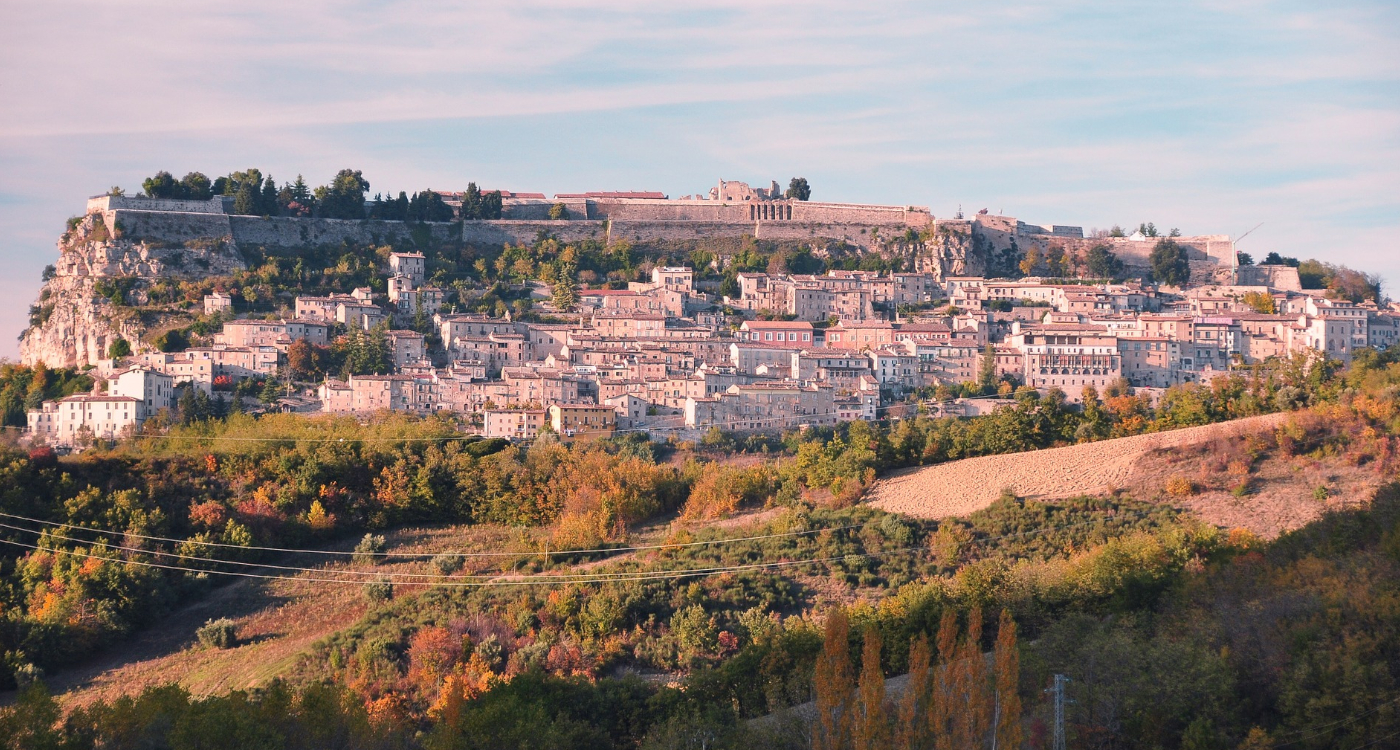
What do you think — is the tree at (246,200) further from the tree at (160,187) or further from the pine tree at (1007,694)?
the pine tree at (1007,694)

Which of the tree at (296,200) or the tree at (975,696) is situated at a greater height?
the tree at (296,200)

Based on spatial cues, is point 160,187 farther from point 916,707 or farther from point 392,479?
point 916,707

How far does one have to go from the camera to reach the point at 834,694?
1888cm

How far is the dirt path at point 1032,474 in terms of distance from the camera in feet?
100

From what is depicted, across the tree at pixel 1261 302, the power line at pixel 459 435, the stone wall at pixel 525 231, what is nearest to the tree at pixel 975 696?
the power line at pixel 459 435

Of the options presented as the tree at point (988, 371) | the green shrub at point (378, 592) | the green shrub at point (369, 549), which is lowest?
the green shrub at point (378, 592)

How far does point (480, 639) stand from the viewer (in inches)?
1000

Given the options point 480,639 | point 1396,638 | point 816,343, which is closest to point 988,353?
point 816,343

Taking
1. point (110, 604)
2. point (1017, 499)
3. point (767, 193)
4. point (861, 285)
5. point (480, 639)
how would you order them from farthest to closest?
point (767, 193) < point (861, 285) < point (1017, 499) < point (110, 604) < point (480, 639)

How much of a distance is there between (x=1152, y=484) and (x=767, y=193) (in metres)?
36.6

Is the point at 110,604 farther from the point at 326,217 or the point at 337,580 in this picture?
the point at 326,217

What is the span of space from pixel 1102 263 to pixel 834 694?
43.5 metres

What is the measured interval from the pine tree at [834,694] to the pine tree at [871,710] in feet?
0.67

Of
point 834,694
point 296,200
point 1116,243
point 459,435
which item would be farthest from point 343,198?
point 834,694
